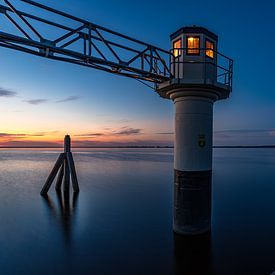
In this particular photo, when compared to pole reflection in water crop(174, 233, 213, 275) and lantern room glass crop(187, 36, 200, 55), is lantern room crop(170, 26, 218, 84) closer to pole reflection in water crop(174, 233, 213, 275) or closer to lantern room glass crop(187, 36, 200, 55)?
lantern room glass crop(187, 36, 200, 55)

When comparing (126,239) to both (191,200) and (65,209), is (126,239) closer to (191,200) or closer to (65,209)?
(191,200)

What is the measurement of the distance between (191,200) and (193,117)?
3.44 meters

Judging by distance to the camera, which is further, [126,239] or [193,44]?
[126,239]

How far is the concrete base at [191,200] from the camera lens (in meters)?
10.5

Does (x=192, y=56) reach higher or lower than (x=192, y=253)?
higher

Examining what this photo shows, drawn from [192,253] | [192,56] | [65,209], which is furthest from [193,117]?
[65,209]

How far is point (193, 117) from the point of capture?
34.3 ft

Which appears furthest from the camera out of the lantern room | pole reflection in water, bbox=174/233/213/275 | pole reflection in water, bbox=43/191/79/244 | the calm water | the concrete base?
pole reflection in water, bbox=43/191/79/244

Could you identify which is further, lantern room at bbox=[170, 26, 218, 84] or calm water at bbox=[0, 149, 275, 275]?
calm water at bbox=[0, 149, 275, 275]

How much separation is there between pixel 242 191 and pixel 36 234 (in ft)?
70.9

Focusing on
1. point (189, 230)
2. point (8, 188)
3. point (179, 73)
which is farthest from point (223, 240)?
point (8, 188)

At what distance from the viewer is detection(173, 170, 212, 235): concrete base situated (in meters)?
10.5

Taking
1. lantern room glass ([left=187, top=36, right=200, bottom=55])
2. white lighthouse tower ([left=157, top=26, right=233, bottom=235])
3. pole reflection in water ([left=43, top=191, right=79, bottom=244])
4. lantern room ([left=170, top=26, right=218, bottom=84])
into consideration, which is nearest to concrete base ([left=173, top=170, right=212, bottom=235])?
white lighthouse tower ([left=157, top=26, right=233, bottom=235])

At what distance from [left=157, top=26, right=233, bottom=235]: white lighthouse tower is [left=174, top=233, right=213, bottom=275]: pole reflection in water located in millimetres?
555
